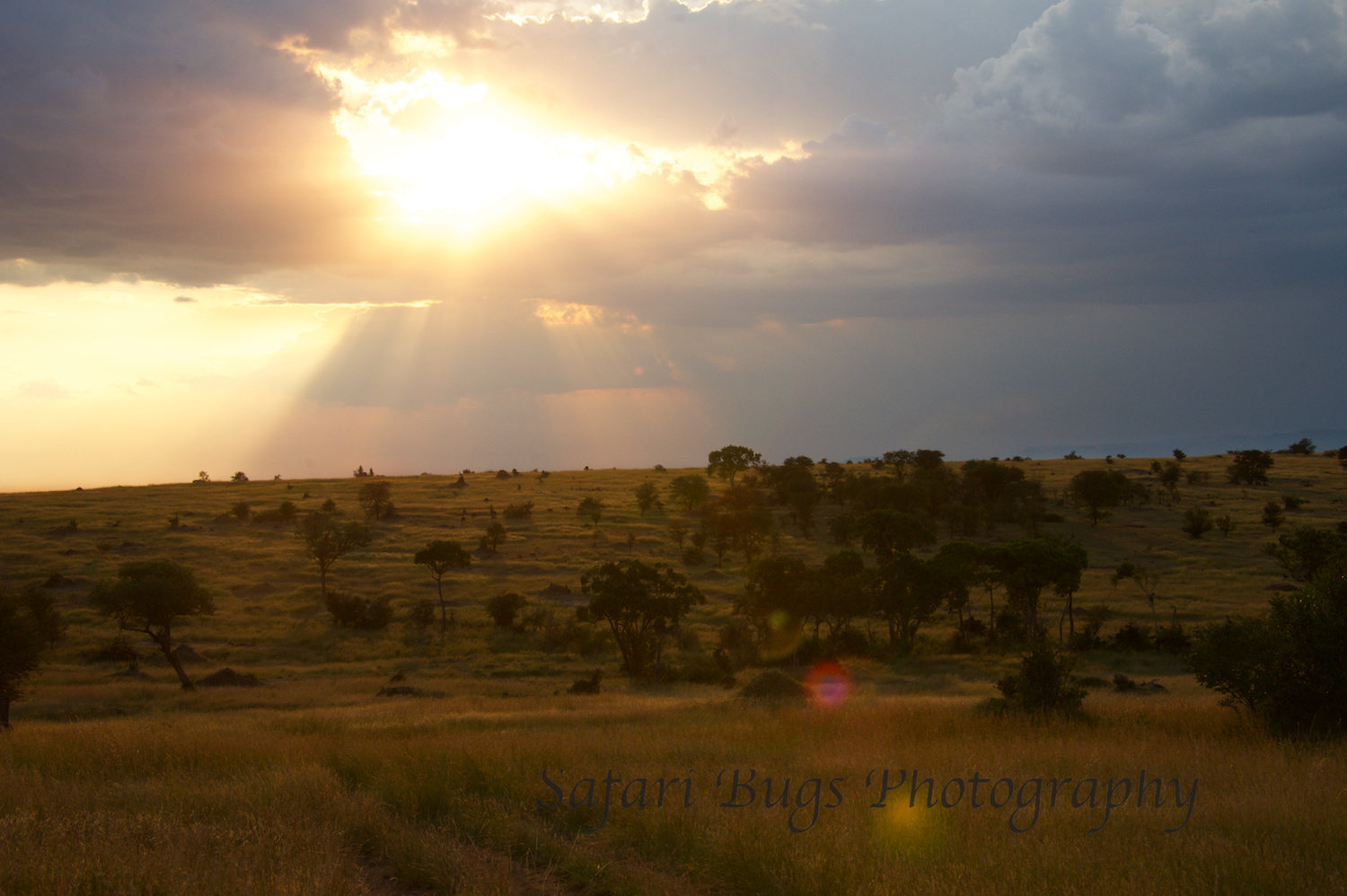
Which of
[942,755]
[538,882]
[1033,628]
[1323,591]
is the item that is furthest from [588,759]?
[1033,628]

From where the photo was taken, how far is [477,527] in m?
81.6

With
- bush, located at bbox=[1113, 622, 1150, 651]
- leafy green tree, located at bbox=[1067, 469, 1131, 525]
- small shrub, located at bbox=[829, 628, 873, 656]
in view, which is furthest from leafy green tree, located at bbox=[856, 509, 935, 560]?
leafy green tree, located at bbox=[1067, 469, 1131, 525]

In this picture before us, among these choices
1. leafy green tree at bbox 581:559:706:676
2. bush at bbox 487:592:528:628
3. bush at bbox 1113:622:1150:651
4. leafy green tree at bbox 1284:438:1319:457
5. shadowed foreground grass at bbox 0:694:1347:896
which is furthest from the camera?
leafy green tree at bbox 1284:438:1319:457

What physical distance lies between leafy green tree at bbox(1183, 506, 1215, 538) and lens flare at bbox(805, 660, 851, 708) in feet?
157

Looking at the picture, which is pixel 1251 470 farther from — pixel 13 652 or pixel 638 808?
pixel 13 652

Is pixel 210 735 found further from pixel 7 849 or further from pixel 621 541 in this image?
pixel 621 541

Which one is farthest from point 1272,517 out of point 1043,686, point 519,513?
point 519,513

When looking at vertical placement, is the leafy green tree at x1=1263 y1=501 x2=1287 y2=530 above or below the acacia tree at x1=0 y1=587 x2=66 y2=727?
above

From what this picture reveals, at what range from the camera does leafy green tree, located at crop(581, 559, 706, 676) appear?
39562 mm

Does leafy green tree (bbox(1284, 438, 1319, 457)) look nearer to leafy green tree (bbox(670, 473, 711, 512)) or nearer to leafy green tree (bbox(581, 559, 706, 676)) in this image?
leafy green tree (bbox(670, 473, 711, 512))

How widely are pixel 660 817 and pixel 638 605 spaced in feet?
101

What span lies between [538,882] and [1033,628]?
40.6 m

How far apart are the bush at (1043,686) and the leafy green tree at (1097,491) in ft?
228

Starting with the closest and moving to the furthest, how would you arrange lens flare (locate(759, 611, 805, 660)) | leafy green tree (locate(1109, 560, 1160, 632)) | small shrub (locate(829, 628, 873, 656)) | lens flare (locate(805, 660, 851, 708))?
lens flare (locate(805, 660, 851, 708)) < lens flare (locate(759, 611, 805, 660)) < small shrub (locate(829, 628, 873, 656)) < leafy green tree (locate(1109, 560, 1160, 632))
